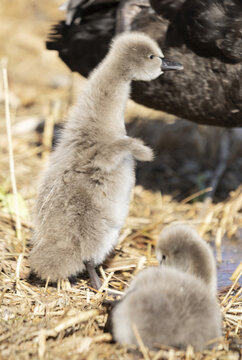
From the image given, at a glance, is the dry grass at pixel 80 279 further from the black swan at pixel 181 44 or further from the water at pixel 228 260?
the black swan at pixel 181 44

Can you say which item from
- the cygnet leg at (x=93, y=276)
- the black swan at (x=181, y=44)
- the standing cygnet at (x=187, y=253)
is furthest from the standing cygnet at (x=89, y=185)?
the black swan at (x=181, y=44)

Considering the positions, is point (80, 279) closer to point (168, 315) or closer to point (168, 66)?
point (168, 315)

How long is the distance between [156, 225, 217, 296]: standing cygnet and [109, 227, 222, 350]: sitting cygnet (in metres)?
0.22

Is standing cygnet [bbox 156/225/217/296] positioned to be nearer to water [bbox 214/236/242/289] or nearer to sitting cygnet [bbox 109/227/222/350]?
sitting cygnet [bbox 109/227/222/350]

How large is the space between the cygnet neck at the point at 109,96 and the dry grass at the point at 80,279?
0.73 meters

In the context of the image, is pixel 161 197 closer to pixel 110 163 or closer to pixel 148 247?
pixel 148 247

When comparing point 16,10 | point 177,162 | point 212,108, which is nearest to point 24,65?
point 16,10

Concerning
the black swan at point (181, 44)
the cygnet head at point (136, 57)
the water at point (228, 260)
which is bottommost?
the water at point (228, 260)

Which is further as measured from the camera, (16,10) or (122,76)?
(16,10)

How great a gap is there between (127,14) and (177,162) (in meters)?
1.63

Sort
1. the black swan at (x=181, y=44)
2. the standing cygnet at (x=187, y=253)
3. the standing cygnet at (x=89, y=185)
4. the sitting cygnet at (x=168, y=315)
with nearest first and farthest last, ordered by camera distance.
A: 1. the sitting cygnet at (x=168, y=315)
2. the standing cygnet at (x=187, y=253)
3. the standing cygnet at (x=89, y=185)
4. the black swan at (x=181, y=44)

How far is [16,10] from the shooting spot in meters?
8.38

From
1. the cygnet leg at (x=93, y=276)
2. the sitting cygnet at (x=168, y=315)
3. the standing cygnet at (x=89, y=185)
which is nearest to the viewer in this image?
the sitting cygnet at (x=168, y=315)

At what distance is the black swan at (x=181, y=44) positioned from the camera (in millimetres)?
3633
